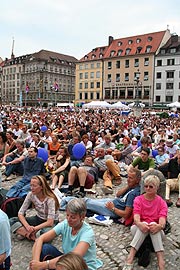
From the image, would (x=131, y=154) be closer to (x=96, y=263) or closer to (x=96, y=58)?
(x=96, y=263)

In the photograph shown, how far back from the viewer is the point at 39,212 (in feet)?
14.9

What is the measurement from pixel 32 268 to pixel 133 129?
13.4 m

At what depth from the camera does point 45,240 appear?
3428 millimetres

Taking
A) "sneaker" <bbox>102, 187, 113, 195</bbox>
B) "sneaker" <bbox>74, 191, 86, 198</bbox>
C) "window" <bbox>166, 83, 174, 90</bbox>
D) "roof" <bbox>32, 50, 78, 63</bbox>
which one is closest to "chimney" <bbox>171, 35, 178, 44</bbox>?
"window" <bbox>166, 83, 174, 90</bbox>

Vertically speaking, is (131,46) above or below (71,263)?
above

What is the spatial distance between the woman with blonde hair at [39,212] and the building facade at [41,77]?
Answer: 274 ft

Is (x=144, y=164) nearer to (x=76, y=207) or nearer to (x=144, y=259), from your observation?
(x=144, y=259)

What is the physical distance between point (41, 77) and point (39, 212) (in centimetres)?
9335

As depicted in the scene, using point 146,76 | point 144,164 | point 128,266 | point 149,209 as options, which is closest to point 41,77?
point 146,76

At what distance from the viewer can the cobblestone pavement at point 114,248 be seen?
396 cm

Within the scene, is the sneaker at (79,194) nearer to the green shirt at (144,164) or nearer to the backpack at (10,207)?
the green shirt at (144,164)

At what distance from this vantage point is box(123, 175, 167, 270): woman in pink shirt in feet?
12.7

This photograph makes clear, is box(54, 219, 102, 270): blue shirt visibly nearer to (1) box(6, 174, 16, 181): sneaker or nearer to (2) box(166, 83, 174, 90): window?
(1) box(6, 174, 16, 181): sneaker

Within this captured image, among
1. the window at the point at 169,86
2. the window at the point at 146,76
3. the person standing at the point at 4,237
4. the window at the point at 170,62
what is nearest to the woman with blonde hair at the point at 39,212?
the person standing at the point at 4,237
